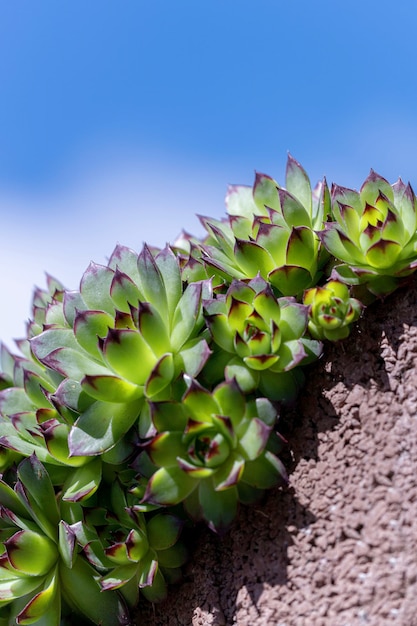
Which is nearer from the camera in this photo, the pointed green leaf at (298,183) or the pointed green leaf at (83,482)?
the pointed green leaf at (83,482)

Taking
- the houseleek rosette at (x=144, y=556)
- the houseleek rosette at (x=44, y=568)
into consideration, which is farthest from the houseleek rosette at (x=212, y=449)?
the houseleek rosette at (x=44, y=568)

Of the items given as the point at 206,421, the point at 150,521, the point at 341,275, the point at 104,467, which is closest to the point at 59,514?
the point at 104,467

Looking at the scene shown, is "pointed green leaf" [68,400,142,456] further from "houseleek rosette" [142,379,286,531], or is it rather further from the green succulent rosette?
the green succulent rosette

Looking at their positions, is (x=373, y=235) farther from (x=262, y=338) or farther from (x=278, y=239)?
(x=262, y=338)

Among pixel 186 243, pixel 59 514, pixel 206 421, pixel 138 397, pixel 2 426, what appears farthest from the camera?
pixel 186 243

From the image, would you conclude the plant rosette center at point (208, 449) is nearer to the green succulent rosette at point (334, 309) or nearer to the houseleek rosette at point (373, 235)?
the green succulent rosette at point (334, 309)

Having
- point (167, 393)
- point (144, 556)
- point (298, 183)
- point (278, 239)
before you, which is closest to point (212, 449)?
point (167, 393)

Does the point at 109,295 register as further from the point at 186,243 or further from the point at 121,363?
the point at 186,243
